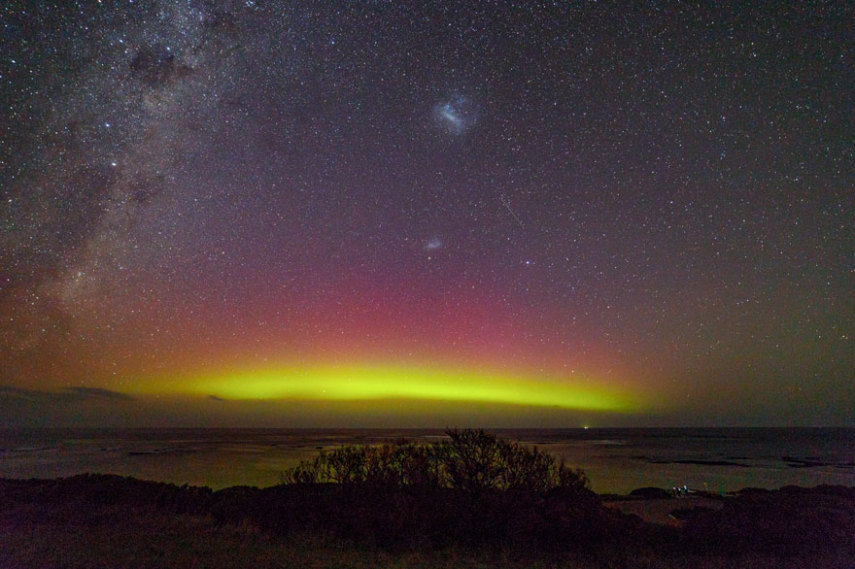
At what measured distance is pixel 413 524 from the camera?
1252 cm

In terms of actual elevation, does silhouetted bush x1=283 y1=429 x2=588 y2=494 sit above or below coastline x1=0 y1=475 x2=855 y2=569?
above

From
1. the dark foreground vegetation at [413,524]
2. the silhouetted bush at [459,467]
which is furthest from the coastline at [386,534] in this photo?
the silhouetted bush at [459,467]

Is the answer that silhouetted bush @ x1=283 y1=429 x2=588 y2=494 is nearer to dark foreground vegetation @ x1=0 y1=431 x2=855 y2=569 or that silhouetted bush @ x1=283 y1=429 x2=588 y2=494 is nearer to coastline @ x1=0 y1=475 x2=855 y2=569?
dark foreground vegetation @ x1=0 y1=431 x2=855 y2=569

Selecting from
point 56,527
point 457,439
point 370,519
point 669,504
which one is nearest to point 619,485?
point 669,504

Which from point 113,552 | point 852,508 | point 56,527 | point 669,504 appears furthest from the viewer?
point 669,504

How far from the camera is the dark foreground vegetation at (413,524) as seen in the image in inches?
400

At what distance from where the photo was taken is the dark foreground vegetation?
1016 centimetres

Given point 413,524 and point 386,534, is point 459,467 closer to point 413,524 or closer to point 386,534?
point 413,524

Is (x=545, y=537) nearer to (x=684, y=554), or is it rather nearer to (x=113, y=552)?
(x=684, y=554)

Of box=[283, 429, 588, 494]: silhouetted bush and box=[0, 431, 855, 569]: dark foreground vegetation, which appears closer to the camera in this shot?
box=[0, 431, 855, 569]: dark foreground vegetation

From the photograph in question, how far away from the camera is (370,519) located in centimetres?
1258

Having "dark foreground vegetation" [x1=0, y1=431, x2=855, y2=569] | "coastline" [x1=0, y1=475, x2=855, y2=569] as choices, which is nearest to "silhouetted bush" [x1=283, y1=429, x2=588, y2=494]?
"dark foreground vegetation" [x1=0, y1=431, x2=855, y2=569]

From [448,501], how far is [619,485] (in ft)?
88.3

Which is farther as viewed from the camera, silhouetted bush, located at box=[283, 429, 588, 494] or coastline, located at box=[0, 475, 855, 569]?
silhouetted bush, located at box=[283, 429, 588, 494]
